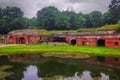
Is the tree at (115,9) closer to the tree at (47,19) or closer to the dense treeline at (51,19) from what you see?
the dense treeline at (51,19)

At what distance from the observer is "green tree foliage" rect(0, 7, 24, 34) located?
101338mm

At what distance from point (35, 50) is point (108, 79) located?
1385 inches

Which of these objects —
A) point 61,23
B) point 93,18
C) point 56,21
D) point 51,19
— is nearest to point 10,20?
point 51,19

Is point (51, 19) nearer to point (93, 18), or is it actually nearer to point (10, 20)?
point (10, 20)

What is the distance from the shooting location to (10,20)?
104 meters

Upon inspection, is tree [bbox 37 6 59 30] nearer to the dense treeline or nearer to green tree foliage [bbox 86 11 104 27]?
the dense treeline

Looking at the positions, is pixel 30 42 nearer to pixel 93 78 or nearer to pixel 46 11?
pixel 46 11

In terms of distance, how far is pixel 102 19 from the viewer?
11762cm

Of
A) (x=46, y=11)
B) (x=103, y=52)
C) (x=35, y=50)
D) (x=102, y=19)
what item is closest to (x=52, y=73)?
(x=103, y=52)

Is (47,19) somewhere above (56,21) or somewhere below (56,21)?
above

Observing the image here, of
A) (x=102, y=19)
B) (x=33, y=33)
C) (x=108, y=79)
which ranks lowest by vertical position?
(x=108, y=79)

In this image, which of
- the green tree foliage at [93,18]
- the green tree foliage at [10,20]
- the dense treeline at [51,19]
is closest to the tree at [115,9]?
the dense treeline at [51,19]

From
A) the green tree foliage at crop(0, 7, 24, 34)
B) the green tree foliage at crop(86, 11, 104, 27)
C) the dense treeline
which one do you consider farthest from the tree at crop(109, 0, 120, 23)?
the green tree foliage at crop(0, 7, 24, 34)

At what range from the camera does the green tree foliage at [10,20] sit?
101 m
